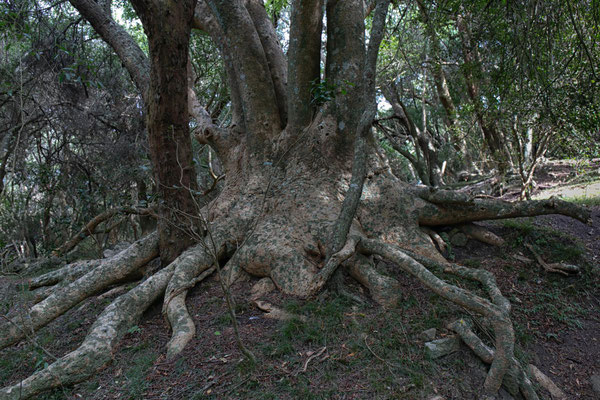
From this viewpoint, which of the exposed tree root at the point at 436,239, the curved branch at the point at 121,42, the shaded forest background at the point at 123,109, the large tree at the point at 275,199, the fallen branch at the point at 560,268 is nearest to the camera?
the large tree at the point at 275,199

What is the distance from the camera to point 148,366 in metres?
3.26

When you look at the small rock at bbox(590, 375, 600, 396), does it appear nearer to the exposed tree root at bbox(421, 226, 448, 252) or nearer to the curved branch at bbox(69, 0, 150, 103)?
the exposed tree root at bbox(421, 226, 448, 252)

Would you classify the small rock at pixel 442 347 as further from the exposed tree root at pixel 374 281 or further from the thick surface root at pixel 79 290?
the thick surface root at pixel 79 290

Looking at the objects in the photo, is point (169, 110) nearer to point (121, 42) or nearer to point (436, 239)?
point (121, 42)

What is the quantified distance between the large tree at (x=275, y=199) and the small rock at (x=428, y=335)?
23 cm

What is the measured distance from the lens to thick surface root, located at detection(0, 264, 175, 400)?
2.97 meters

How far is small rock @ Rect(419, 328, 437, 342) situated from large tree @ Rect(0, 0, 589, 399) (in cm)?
23

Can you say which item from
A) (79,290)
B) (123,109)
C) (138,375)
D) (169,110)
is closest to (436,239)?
(169,110)

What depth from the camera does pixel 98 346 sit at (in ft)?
11.2

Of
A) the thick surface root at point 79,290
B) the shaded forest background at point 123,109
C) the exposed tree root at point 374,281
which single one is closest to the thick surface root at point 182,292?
the thick surface root at point 79,290

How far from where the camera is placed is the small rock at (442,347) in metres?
3.13

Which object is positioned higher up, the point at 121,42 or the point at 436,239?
the point at 121,42

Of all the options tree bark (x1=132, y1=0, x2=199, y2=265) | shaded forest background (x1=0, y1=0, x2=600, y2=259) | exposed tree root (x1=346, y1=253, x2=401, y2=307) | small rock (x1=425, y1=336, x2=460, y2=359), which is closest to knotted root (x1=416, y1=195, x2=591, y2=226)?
shaded forest background (x1=0, y1=0, x2=600, y2=259)

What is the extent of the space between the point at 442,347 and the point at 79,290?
3850mm
